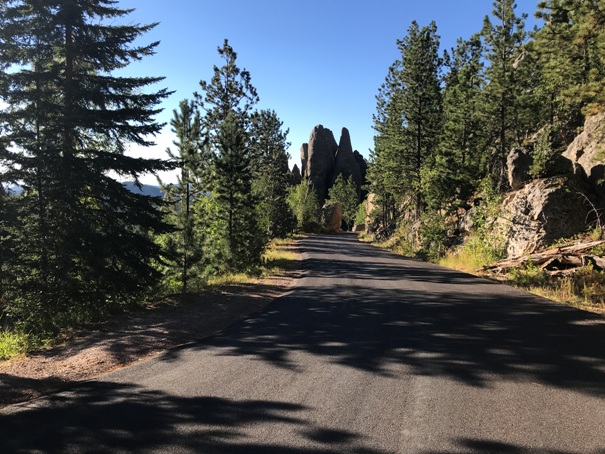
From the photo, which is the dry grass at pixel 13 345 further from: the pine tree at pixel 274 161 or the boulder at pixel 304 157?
the boulder at pixel 304 157

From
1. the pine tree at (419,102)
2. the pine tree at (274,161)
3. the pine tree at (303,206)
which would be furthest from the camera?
the pine tree at (303,206)

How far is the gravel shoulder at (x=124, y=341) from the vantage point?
4.96 metres

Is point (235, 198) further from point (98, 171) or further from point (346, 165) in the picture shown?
point (346, 165)

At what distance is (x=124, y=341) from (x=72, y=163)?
498 cm

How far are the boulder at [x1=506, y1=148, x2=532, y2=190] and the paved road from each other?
403 inches

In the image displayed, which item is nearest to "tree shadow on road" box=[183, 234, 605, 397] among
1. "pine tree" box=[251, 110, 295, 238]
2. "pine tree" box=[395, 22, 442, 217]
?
"pine tree" box=[395, 22, 442, 217]

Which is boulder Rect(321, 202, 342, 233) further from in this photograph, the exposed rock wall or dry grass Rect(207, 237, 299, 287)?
the exposed rock wall

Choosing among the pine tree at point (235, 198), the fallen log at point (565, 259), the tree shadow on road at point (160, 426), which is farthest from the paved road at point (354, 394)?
the pine tree at point (235, 198)

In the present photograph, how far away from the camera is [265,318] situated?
26.2 feet

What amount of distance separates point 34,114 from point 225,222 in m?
8.30

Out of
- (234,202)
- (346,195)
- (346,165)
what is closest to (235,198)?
(234,202)

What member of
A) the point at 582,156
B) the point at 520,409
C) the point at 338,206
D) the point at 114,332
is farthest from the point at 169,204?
the point at 338,206

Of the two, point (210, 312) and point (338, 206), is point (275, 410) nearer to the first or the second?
point (210, 312)

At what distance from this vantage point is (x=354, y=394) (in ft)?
13.4
